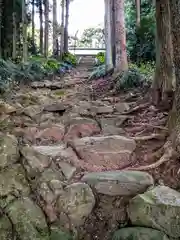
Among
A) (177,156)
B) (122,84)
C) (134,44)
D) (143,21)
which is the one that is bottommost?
(177,156)

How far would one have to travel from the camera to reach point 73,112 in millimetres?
7445

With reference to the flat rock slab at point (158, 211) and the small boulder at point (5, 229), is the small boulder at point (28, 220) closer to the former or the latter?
the small boulder at point (5, 229)

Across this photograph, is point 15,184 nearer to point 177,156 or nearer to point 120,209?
point 120,209

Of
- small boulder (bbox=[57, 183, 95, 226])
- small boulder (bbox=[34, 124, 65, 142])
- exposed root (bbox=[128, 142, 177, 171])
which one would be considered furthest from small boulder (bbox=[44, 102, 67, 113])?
small boulder (bbox=[57, 183, 95, 226])

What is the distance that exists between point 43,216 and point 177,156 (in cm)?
193

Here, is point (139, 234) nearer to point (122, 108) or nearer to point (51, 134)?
point (51, 134)

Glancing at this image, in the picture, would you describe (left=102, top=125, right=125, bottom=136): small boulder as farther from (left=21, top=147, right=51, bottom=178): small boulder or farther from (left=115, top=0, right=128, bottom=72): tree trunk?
(left=115, top=0, right=128, bottom=72): tree trunk

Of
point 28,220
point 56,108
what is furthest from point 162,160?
point 56,108

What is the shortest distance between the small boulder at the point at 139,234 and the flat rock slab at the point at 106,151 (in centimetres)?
128

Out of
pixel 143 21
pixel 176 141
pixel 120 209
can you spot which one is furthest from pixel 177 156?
pixel 143 21

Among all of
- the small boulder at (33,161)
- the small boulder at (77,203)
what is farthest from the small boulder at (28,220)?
the small boulder at (33,161)

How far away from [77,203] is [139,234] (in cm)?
90

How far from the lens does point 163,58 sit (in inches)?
278

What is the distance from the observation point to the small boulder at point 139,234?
144 inches
